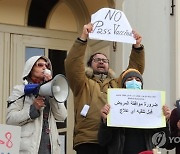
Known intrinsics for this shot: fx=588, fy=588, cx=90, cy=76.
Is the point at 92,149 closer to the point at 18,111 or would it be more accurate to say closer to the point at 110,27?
the point at 18,111

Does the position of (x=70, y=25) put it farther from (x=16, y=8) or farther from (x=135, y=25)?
(x=135, y=25)

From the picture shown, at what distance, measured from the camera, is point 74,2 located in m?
7.46

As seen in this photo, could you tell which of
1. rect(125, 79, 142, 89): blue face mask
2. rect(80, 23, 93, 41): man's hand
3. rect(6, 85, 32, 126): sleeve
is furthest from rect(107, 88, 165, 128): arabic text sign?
rect(6, 85, 32, 126): sleeve

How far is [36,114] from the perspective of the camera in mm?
4441

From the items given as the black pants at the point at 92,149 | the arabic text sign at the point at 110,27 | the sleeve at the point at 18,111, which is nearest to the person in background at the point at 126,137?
the black pants at the point at 92,149

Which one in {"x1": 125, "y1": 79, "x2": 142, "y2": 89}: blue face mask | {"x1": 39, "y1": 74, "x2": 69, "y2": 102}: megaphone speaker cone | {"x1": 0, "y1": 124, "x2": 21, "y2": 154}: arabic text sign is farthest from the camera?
{"x1": 125, "y1": 79, "x2": 142, "y2": 89}: blue face mask

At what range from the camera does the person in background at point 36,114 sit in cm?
444

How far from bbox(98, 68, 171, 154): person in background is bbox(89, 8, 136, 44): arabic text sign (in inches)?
17.7

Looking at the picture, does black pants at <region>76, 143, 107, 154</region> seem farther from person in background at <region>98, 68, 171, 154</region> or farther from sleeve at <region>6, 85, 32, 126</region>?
sleeve at <region>6, 85, 32, 126</region>

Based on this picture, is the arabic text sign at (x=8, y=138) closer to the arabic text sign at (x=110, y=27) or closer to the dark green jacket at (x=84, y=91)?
the dark green jacket at (x=84, y=91)

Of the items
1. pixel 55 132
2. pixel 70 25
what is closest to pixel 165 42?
pixel 70 25

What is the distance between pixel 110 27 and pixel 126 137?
95 cm

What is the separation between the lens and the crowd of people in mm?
4461

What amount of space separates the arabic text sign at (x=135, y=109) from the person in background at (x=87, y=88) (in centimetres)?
25
